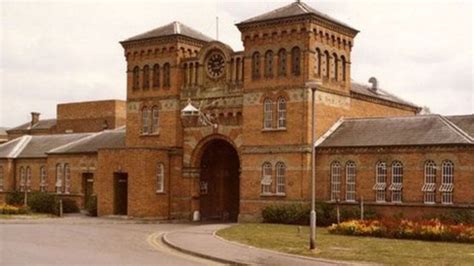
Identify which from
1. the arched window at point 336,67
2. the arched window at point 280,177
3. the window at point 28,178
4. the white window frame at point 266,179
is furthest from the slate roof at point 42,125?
the arched window at point 336,67

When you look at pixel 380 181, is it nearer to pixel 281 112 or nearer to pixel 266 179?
pixel 266 179

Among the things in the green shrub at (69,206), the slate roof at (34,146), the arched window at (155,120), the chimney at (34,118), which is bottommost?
the green shrub at (69,206)

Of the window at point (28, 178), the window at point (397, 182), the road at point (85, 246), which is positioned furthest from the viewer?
the window at point (28, 178)

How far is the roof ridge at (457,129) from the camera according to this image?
120ft

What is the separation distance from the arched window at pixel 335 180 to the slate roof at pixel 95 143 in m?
19.4

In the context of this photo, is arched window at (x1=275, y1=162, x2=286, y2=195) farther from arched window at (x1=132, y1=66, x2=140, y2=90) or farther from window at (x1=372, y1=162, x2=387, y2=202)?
arched window at (x1=132, y1=66, x2=140, y2=90)

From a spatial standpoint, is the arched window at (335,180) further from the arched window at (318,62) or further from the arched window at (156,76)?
the arched window at (156,76)

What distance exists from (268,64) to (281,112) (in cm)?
308

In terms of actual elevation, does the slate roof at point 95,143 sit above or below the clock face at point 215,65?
below

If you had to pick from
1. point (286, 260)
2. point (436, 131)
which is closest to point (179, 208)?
point (436, 131)

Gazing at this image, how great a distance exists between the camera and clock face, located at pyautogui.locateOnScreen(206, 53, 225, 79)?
46031 mm

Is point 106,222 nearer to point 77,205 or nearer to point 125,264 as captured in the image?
point 77,205

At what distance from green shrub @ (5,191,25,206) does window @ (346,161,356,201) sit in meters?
28.2

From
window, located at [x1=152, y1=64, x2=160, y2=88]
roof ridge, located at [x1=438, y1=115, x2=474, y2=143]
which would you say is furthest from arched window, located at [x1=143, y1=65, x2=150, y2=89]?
roof ridge, located at [x1=438, y1=115, x2=474, y2=143]
